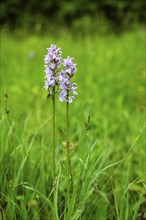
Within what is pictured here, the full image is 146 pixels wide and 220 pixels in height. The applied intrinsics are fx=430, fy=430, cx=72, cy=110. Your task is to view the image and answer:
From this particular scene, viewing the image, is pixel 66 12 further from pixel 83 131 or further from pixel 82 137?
pixel 82 137

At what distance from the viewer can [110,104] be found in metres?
3.77

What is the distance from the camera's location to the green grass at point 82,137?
1773mm

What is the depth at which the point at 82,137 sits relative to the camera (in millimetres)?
2438

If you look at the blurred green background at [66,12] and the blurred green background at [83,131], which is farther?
the blurred green background at [66,12]

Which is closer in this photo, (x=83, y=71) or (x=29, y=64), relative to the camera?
(x=83, y=71)

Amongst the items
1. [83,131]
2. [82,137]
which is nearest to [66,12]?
[83,131]

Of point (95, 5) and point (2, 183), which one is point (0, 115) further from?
A: point (95, 5)

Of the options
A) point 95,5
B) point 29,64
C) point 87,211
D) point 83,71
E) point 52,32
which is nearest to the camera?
point 87,211

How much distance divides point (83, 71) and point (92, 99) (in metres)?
1.16

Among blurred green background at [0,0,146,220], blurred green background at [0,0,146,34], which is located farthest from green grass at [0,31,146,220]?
blurred green background at [0,0,146,34]

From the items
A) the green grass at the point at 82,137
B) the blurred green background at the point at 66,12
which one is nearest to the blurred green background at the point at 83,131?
the green grass at the point at 82,137

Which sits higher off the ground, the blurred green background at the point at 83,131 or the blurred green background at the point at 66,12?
the blurred green background at the point at 66,12

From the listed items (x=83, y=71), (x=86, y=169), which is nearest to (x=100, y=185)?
(x=86, y=169)

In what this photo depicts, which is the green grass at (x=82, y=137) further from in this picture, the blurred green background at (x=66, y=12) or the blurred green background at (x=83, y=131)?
the blurred green background at (x=66, y=12)
